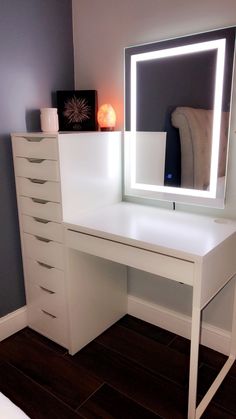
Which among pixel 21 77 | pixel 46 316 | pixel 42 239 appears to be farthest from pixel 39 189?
pixel 46 316

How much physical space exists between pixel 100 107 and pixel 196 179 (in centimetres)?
72

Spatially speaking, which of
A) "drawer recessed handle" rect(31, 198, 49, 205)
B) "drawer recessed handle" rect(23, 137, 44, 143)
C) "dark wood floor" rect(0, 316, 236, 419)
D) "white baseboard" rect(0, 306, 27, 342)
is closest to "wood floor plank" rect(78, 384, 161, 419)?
"dark wood floor" rect(0, 316, 236, 419)

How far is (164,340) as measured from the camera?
1.98 metres

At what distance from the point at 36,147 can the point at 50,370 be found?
1150 mm

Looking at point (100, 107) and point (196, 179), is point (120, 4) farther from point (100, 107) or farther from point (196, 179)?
point (196, 179)

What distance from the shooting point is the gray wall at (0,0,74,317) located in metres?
1.80

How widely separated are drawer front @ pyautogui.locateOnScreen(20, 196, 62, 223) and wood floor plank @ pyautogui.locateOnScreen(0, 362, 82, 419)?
2.68 ft

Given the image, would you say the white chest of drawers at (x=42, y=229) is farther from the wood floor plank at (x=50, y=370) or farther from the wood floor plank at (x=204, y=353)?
the wood floor plank at (x=204, y=353)

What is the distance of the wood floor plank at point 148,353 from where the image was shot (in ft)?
5.71

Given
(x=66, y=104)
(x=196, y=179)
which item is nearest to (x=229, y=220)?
(x=196, y=179)

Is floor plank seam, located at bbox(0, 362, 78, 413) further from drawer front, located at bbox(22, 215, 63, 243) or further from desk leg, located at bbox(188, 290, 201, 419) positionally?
drawer front, located at bbox(22, 215, 63, 243)

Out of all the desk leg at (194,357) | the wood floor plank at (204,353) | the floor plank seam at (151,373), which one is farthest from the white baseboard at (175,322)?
the desk leg at (194,357)

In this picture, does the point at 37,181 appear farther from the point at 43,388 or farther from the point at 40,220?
the point at 43,388

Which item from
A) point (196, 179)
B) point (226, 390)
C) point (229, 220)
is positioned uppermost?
point (196, 179)
